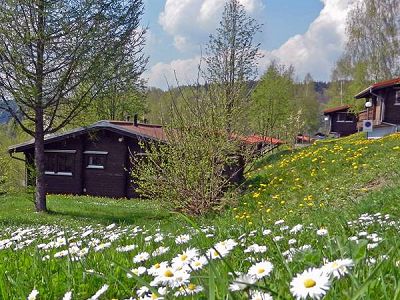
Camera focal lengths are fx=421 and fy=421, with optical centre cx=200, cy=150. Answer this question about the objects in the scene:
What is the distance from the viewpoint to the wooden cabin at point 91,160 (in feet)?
82.5

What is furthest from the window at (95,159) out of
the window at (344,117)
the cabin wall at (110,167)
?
the window at (344,117)

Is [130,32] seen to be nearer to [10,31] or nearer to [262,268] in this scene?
[10,31]

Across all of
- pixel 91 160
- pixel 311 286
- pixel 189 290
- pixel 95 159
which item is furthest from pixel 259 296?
pixel 91 160

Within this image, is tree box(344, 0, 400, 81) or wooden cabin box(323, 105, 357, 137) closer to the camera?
tree box(344, 0, 400, 81)

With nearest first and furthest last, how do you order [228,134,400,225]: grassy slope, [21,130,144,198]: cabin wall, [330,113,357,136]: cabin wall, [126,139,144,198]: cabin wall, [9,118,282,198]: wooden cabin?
[228,134,400,225]: grassy slope
[126,139,144,198]: cabin wall
[9,118,282,198]: wooden cabin
[21,130,144,198]: cabin wall
[330,113,357,136]: cabin wall

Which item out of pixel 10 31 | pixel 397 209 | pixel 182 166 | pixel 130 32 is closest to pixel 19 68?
pixel 10 31

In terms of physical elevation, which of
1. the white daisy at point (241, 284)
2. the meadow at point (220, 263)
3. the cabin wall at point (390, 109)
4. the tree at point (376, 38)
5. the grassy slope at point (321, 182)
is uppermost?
the tree at point (376, 38)

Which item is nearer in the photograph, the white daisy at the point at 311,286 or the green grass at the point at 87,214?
the white daisy at the point at 311,286

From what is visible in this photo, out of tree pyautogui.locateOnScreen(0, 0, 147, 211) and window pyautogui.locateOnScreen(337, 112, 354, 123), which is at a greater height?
tree pyautogui.locateOnScreen(0, 0, 147, 211)

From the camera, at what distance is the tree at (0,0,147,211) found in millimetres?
15023

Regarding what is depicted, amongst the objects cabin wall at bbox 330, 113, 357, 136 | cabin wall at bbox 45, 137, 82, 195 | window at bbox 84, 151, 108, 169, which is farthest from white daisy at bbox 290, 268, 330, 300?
cabin wall at bbox 330, 113, 357, 136

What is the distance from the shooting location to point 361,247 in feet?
5.06

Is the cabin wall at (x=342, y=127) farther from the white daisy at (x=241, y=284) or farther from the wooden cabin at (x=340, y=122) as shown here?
the white daisy at (x=241, y=284)

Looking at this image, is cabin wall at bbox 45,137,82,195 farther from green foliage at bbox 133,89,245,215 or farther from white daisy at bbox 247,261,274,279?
white daisy at bbox 247,261,274,279
